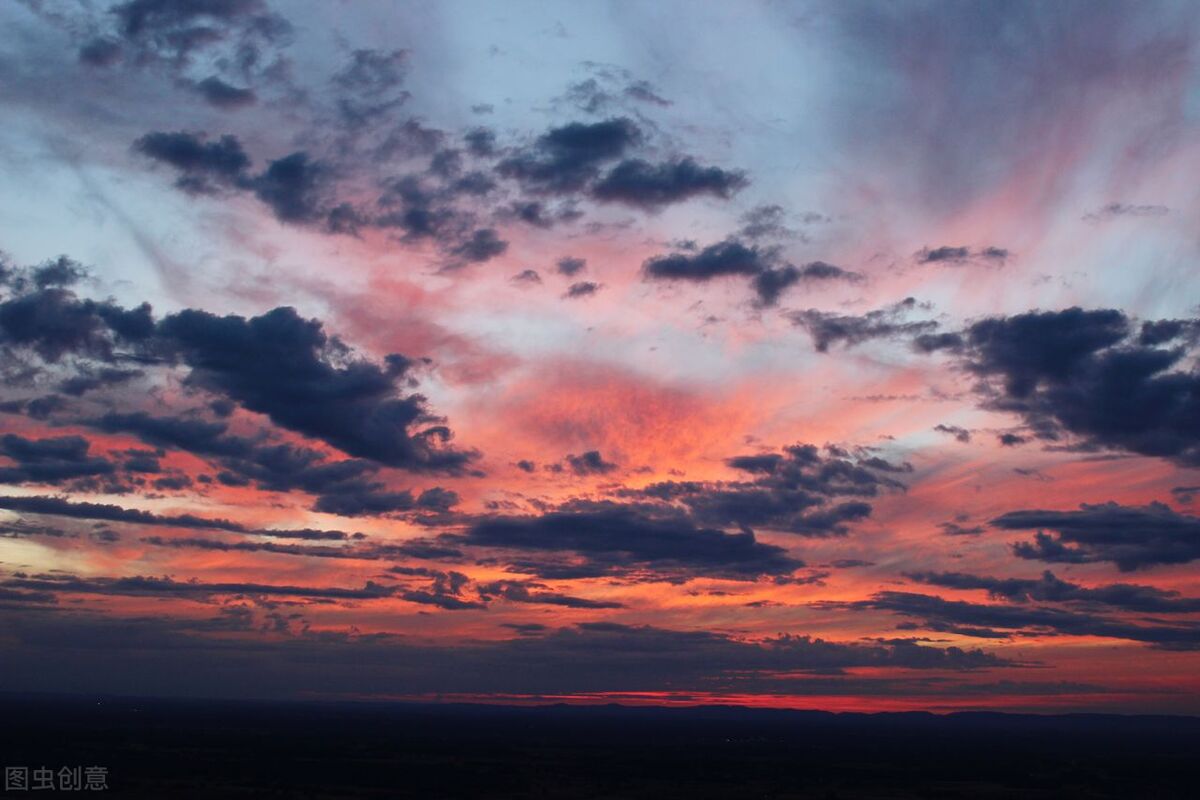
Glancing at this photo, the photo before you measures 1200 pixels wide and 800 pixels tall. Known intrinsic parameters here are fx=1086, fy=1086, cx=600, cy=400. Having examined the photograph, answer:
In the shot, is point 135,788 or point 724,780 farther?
point 724,780

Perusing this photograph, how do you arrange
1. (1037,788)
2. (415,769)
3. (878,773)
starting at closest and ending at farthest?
(1037,788), (415,769), (878,773)

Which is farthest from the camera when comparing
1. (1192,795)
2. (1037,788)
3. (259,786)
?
(1037,788)

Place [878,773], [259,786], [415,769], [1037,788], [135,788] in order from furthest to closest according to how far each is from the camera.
A: [878,773] < [415,769] < [1037,788] < [259,786] < [135,788]

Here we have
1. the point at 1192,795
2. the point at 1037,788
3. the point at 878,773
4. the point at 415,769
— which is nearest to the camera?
the point at 1192,795

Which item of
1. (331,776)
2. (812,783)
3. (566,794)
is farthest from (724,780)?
(331,776)

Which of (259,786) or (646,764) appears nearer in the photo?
(259,786)

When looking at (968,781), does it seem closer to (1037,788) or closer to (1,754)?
(1037,788)

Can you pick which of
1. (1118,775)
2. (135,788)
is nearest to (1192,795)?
(1118,775)

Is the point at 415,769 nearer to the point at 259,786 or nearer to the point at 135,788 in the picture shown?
the point at 259,786
